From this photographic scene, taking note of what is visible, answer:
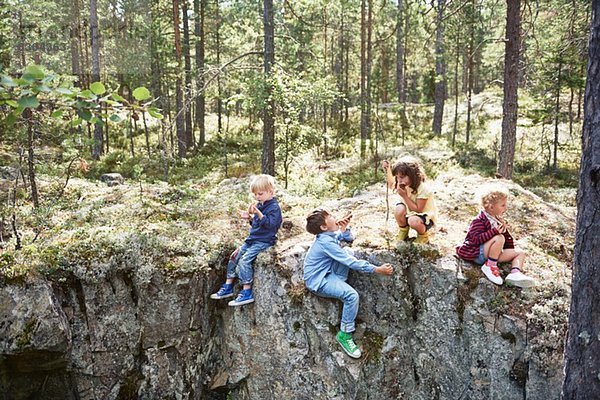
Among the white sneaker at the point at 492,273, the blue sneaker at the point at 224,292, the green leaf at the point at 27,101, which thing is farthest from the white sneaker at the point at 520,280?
the green leaf at the point at 27,101

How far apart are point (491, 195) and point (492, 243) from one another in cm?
58

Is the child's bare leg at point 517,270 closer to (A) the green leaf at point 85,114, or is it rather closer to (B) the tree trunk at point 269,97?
(A) the green leaf at point 85,114

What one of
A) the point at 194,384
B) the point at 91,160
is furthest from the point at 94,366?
the point at 91,160

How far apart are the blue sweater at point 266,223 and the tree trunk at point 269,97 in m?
5.04

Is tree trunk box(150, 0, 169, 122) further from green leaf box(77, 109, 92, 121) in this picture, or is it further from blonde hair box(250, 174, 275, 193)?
green leaf box(77, 109, 92, 121)

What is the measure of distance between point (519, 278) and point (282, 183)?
9.31m

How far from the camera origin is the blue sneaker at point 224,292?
582 cm

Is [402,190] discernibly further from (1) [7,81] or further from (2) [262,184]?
→ (1) [7,81]

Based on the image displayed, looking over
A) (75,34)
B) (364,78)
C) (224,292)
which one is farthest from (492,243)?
(75,34)

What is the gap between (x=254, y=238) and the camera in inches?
234

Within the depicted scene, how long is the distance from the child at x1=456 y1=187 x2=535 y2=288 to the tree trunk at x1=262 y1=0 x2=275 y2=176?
6461 mm

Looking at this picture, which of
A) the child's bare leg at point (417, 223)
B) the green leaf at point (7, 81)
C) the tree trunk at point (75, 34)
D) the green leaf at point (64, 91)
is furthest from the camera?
the tree trunk at point (75, 34)

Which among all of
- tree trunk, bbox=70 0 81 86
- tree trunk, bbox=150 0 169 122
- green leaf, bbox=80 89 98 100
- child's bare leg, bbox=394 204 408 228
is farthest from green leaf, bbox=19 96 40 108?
tree trunk, bbox=70 0 81 86

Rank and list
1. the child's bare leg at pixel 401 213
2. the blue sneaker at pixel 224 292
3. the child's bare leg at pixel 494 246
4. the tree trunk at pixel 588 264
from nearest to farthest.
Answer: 1. the tree trunk at pixel 588 264
2. the child's bare leg at pixel 494 246
3. the child's bare leg at pixel 401 213
4. the blue sneaker at pixel 224 292
